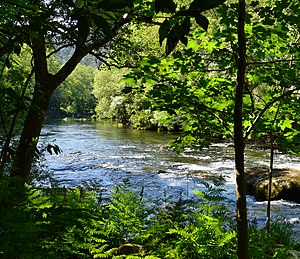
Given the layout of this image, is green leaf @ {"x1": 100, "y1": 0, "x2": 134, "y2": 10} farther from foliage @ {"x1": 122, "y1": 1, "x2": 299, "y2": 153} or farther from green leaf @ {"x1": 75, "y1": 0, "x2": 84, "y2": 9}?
foliage @ {"x1": 122, "y1": 1, "x2": 299, "y2": 153}

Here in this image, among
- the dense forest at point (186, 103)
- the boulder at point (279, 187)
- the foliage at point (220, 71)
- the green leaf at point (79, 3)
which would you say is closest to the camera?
the green leaf at point (79, 3)

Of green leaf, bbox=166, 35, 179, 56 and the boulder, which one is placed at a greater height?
green leaf, bbox=166, 35, 179, 56

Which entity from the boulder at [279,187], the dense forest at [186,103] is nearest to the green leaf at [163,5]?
the dense forest at [186,103]

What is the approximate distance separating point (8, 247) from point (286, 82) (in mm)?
2215

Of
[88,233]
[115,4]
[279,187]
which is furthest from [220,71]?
[279,187]

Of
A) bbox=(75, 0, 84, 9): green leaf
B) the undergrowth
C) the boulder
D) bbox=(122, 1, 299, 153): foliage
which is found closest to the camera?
bbox=(75, 0, 84, 9): green leaf

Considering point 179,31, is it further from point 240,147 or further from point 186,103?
point 186,103

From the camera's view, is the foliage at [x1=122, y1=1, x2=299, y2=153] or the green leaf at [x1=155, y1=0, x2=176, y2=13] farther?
the foliage at [x1=122, y1=1, x2=299, y2=153]

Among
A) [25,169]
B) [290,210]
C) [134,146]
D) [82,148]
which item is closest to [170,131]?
[134,146]

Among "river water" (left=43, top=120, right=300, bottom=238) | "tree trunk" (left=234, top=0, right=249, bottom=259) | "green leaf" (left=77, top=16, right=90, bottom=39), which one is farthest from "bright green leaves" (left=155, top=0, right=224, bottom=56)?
"river water" (left=43, top=120, right=300, bottom=238)

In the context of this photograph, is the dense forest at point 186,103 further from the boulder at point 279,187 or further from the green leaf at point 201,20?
the boulder at point 279,187

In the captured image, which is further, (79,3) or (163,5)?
(79,3)

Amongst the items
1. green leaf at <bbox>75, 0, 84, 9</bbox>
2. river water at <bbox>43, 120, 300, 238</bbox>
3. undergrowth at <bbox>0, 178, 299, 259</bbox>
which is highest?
green leaf at <bbox>75, 0, 84, 9</bbox>

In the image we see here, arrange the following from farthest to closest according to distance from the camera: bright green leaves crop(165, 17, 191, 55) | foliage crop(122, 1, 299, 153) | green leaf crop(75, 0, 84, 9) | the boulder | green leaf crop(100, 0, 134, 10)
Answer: the boulder
foliage crop(122, 1, 299, 153)
green leaf crop(75, 0, 84, 9)
bright green leaves crop(165, 17, 191, 55)
green leaf crop(100, 0, 134, 10)
